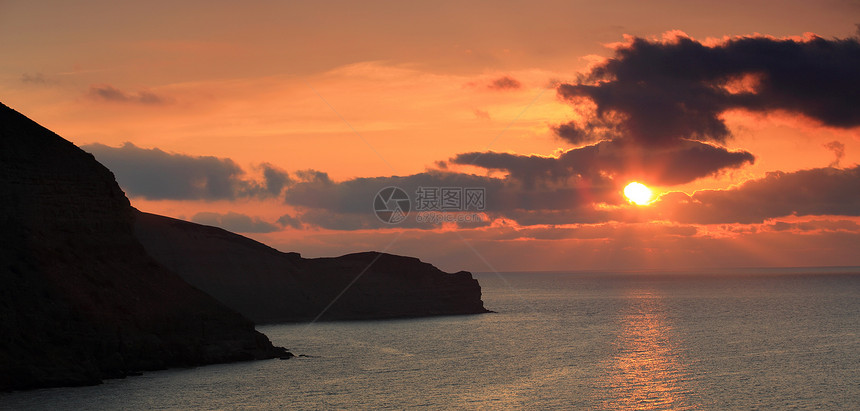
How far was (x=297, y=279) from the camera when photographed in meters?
156

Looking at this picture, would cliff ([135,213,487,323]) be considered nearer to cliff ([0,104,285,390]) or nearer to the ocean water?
the ocean water

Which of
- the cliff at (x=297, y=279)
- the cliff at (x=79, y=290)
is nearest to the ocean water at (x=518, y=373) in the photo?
the cliff at (x=79, y=290)

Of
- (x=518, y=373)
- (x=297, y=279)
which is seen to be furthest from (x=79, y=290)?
(x=297, y=279)

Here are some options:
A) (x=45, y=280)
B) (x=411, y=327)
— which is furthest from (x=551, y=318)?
(x=45, y=280)

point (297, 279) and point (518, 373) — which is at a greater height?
point (297, 279)

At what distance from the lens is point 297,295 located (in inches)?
6009

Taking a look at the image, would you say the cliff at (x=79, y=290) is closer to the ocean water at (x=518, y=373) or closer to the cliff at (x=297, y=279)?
the ocean water at (x=518, y=373)

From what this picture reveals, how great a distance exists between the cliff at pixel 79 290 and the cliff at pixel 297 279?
54.3m

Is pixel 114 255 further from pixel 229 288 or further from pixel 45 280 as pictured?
pixel 229 288

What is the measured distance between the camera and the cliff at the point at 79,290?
6184 cm

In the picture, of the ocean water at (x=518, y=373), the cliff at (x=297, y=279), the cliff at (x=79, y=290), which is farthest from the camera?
the cliff at (x=297, y=279)

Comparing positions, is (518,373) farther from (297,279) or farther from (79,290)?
(297,279)

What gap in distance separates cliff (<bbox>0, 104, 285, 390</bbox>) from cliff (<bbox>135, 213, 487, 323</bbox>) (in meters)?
54.3

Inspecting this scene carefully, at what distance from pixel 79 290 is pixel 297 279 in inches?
3452
